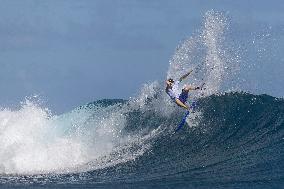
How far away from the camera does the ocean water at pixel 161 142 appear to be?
14.1m

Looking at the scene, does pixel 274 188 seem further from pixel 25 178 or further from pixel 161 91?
pixel 161 91

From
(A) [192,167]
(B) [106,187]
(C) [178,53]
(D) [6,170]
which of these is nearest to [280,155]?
(A) [192,167]

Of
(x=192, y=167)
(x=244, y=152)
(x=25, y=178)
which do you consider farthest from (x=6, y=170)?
(x=244, y=152)

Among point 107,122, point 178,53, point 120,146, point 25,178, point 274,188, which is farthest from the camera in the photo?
point 178,53

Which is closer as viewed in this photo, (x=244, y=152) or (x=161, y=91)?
(x=244, y=152)

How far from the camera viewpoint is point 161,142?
19141 millimetres

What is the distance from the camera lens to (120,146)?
1966cm

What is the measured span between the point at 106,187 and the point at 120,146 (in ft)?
20.8

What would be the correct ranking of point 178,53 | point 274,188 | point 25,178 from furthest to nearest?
point 178,53, point 25,178, point 274,188

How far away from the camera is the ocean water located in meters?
14.1

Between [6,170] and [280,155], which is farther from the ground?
[6,170]

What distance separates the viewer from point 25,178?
599 inches

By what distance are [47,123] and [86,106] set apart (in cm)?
711

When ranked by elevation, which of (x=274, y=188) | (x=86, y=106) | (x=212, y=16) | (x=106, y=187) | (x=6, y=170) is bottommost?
(x=274, y=188)
